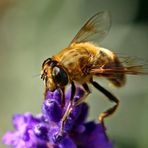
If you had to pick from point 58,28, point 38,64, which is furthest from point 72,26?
point 38,64

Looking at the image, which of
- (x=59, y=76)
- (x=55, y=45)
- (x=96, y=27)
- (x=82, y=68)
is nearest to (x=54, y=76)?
(x=59, y=76)

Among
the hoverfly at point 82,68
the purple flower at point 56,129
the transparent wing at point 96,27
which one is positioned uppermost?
the transparent wing at point 96,27

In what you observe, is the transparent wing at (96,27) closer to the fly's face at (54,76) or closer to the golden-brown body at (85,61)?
the golden-brown body at (85,61)

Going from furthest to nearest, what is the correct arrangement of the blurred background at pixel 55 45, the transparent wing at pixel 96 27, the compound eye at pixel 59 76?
the blurred background at pixel 55 45, the transparent wing at pixel 96 27, the compound eye at pixel 59 76

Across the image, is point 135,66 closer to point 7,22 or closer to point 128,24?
point 128,24

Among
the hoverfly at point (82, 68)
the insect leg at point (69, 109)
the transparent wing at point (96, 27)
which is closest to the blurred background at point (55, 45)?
the transparent wing at point (96, 27)

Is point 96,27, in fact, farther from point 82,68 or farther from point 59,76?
point 59,76

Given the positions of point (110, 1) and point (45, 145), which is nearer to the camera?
point (45, 145)
